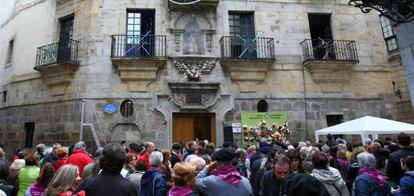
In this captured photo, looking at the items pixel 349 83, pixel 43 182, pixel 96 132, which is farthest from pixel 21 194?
pixel 349 83

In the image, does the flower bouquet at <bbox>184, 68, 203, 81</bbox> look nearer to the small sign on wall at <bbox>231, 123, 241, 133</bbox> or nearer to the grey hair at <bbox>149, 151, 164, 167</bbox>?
the small sign on wall at <bbox>231, 123, 241, 133</bbox>

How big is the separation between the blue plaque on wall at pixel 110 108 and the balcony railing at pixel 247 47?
4793 mm

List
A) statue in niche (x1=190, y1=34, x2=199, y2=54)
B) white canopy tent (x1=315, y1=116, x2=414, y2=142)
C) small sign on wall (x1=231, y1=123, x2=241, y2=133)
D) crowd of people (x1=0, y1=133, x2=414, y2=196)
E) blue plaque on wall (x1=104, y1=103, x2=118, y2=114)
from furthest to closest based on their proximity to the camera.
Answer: statue in niche (x1=190, y1=34, x2=199, y2=54) → small sign on wall (x1=231, y1=123, x2=241, y2=133) → blue plaque on wall (x1=104, y1=103, x2=118, y2=114) → white canopy tent (x1=315, y1=116, x2=414, y2=142) → crowd of people (x1=0, y1=133, x2=414, y2=196)

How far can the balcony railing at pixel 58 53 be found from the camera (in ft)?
42.8

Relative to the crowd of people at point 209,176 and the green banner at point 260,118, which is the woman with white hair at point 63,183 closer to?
the crowd of people at point 209,176

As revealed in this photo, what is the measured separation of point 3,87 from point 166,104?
9.57 metres

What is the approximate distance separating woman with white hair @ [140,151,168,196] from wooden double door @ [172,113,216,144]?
8288 millimetres

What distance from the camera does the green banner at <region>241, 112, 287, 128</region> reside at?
12695 millimetres

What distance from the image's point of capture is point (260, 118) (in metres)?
12.8

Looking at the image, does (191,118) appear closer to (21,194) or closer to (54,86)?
(54,86)

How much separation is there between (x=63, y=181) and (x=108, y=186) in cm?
39

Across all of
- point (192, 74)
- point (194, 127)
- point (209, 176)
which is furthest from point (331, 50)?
point (209, 176)

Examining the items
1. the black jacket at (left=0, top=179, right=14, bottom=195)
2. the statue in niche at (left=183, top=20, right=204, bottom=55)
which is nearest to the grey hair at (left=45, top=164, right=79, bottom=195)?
the black jacket at (left=0, top=179, right=14, bottom=195)

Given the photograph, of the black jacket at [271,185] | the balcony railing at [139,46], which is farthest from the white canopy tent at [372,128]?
the balcony railing at [139,46]
